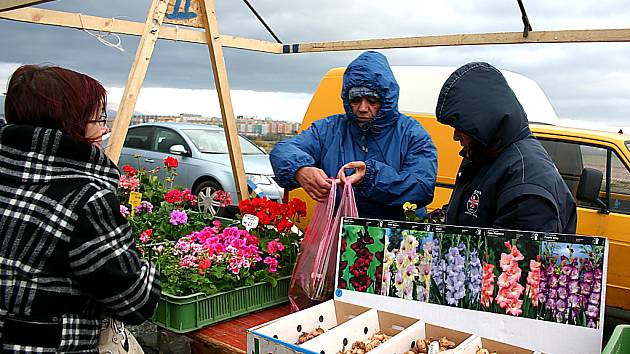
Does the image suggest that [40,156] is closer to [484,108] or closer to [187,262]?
[187,262]

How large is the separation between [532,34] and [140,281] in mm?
3312

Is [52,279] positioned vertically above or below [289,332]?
above

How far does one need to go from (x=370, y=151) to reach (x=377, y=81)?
1.01ft

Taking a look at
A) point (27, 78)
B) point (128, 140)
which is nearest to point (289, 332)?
point (27, 78)

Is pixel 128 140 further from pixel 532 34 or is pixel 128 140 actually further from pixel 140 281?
pixel 140 281

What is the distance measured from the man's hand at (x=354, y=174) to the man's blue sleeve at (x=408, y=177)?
2cm

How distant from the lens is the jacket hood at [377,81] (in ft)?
7.56

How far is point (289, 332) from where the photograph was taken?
1.61 m

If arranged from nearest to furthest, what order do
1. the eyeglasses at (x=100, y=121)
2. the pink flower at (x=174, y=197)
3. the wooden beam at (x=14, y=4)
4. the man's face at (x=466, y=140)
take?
the eyeglasses at (x=100, y=121), the man's face at (x=466, y=140), the wooden beam at (x=14, y=4), the pink flower at (x=174, y=197)

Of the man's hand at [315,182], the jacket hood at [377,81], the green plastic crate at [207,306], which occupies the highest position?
the jacket hood at [377,81]

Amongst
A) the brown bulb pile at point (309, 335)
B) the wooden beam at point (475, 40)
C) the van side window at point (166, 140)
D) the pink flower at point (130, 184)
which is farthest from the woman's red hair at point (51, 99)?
the van side window at point (166, 140)

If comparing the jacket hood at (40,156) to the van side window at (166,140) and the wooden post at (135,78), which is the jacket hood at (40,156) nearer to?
the wooden post at (135,78)

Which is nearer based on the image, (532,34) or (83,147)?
(83,147)

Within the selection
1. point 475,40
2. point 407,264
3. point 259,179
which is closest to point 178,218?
point 407,264
